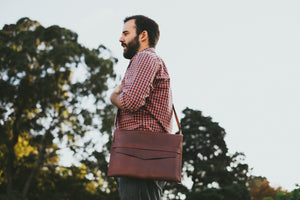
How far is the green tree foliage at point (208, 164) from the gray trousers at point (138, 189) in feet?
57.5

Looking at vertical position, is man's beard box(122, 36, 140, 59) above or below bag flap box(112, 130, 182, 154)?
above

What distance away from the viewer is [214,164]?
70.8 feet

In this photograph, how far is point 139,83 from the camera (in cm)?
174

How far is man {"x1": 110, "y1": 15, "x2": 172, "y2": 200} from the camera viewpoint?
1.67 m

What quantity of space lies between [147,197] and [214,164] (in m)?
20.8

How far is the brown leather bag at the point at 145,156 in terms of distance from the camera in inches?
65.0

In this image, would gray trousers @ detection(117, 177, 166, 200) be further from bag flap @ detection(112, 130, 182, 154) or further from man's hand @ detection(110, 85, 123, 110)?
man's hand @ detection(110, 85, 123, 110)

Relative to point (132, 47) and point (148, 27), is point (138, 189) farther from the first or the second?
point (148, 27)

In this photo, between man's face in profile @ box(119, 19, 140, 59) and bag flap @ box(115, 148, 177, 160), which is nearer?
bag flap @ box(115, 148, 177, 160)

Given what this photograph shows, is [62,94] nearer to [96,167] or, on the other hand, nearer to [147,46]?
[96,167]

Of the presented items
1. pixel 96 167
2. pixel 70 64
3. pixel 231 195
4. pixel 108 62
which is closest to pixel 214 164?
pixel 231 195

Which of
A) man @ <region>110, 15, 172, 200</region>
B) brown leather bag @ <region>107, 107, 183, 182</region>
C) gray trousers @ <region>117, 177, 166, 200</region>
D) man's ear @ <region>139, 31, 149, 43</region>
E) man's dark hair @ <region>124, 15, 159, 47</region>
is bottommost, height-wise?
gray trousers @ <region>117, 177, 166, 200</region>

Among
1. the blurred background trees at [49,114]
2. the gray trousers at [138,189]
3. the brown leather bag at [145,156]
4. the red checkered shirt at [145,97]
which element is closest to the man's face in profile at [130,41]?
the red checkered shirt at [145,97]

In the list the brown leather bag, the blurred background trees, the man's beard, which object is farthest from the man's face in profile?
the blurred background trees
